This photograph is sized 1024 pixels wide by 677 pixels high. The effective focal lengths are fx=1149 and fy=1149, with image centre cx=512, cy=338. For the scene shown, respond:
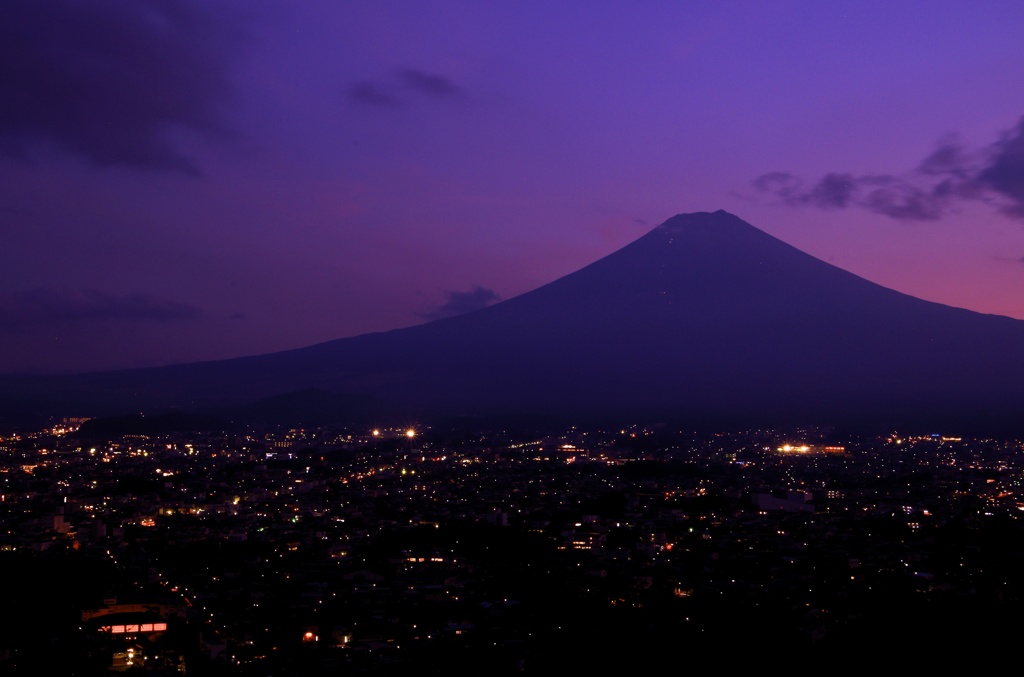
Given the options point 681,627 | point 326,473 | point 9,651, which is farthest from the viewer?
point 326,473

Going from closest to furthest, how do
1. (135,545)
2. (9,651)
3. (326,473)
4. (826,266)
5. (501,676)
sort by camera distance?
(501,676)
(9,651)
(135,545)
(326,473)
(826,266)

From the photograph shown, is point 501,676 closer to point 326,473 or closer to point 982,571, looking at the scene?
point 982,571

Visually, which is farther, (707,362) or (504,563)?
(707,362)

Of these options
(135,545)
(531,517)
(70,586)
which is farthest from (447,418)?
(70,586)

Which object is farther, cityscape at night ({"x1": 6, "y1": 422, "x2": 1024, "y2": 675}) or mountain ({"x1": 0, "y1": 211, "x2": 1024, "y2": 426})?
mountain ({"x1": 0, "y1": 211, "x2": 1024, "y2": 426})

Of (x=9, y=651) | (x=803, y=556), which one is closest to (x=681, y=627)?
(x=803, y=556)

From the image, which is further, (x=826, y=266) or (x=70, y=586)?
(x=826, y=266)

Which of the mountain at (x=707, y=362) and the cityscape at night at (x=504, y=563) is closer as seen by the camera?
the cityscape at night at (x=504, y=563)

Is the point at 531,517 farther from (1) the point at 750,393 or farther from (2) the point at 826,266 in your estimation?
(2) the point at 826,266

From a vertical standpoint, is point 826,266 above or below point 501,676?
above
